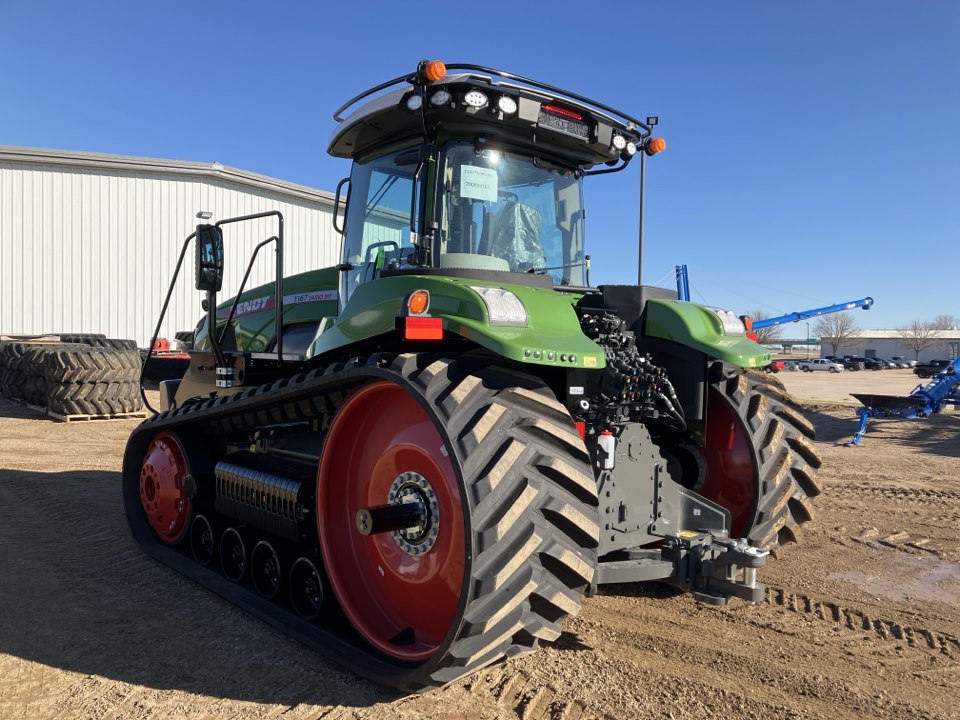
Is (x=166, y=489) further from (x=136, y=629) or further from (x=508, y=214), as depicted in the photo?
(x=508, y=214)

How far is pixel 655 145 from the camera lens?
4.88 meters

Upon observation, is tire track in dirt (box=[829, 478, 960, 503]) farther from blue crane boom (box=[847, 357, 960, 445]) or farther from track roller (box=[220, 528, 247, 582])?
track roller (box=[220, 528, 247, 582])

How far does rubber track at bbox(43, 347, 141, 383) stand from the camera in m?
13.0

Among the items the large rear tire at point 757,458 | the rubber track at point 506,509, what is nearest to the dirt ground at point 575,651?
the rubber track at point 506,509

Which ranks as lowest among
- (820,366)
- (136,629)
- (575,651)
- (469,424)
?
(136,629)

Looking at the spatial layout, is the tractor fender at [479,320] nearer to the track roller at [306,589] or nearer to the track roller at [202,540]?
the track roller at [306,589]

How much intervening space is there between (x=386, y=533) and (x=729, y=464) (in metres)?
2.27

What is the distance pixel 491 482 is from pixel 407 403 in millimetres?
1016

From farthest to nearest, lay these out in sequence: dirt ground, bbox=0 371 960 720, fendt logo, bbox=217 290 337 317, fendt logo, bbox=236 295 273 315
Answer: fendt logo, bbox=236 295 273 315, fendt logo, bbox=217 290 337 317, dirt ground, bbox=0 371 960 720

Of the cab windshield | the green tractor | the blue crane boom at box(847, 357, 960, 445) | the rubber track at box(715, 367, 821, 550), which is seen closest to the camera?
the green tractor

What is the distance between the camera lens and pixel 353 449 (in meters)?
4.10

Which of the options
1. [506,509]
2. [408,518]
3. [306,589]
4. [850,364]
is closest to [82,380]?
[306,589]

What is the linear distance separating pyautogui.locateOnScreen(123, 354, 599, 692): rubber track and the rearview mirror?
1887 mm

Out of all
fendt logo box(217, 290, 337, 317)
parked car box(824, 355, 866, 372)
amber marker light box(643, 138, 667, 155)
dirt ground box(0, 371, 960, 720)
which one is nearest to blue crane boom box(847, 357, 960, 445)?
dirt ground box(0, 371, 960, 720)
